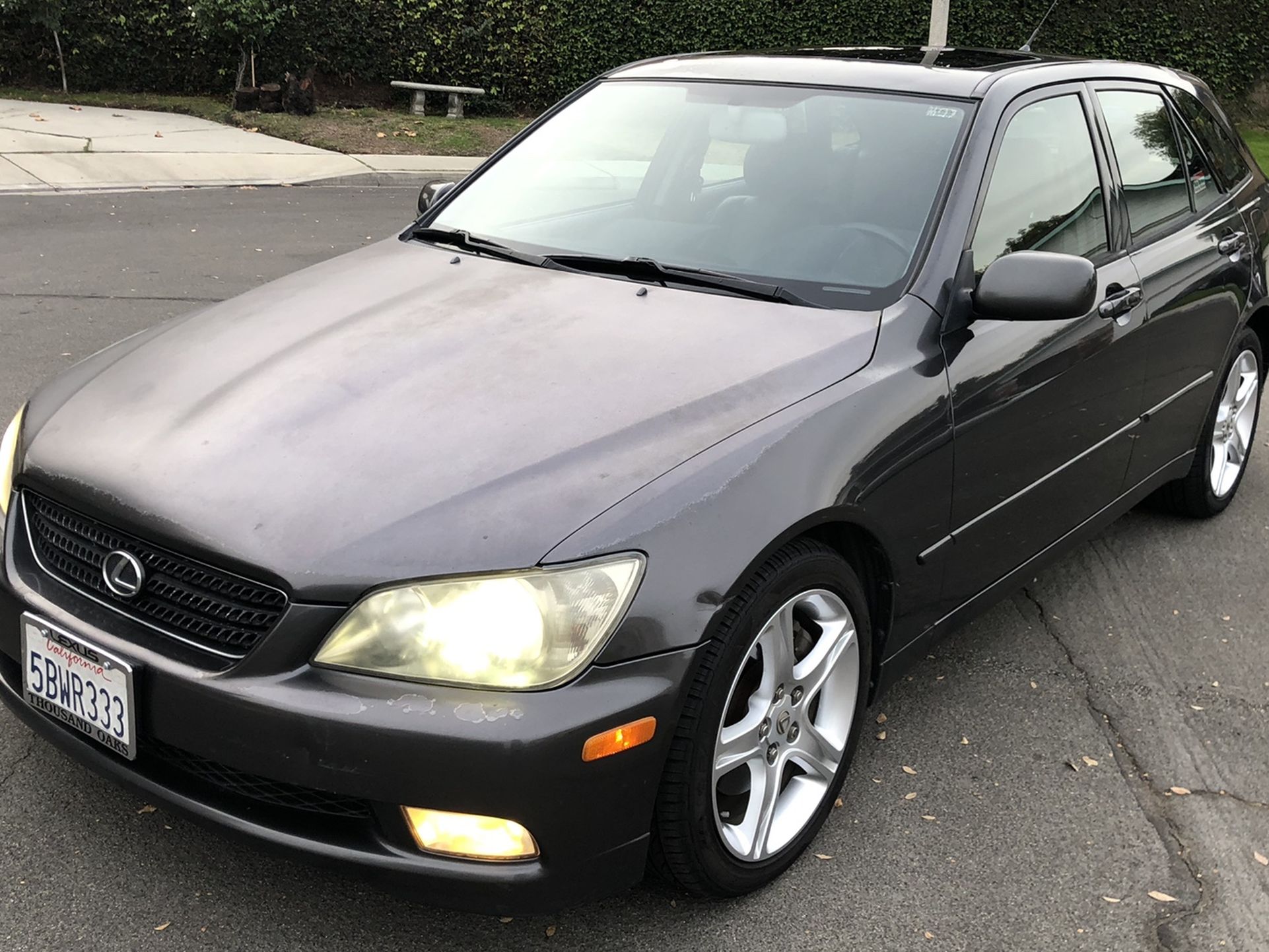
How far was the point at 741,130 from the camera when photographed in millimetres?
3566

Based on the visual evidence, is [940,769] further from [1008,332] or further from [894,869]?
[1008,332]

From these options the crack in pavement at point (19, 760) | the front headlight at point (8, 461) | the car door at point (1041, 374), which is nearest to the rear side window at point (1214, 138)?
the car door at point (1041, 374)

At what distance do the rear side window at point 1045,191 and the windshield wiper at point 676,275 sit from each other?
516 mm

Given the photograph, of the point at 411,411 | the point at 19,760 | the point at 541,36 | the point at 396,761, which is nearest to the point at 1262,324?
the point at 411,411

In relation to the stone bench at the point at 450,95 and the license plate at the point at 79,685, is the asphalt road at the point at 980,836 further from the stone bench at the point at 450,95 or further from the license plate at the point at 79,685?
the stone bench at the point at 450,95

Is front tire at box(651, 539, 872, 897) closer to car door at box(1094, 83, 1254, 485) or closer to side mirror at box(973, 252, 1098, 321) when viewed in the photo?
side mirror at box(973, 252, 1098, 321)

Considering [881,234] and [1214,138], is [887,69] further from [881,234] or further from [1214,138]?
[1214,138]

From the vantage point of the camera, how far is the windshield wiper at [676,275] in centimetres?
305

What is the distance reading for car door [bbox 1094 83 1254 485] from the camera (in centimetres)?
386

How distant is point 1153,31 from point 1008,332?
18.2m

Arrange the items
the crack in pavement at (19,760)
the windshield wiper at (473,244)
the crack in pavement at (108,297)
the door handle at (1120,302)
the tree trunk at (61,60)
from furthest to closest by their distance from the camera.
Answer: the tree trunk at (61,60) < the crack in pavement at (108,297) < the door handle at (1120,302) < the windshield wiper at (473,244) < the crack in pavement at (19,760)

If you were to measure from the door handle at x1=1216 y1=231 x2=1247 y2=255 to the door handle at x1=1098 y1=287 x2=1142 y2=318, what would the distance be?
2.82ft

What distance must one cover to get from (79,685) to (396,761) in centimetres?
70

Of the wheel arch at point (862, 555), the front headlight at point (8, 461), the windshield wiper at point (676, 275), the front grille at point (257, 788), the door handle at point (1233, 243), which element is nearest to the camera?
the front grille at point (257, 788)
